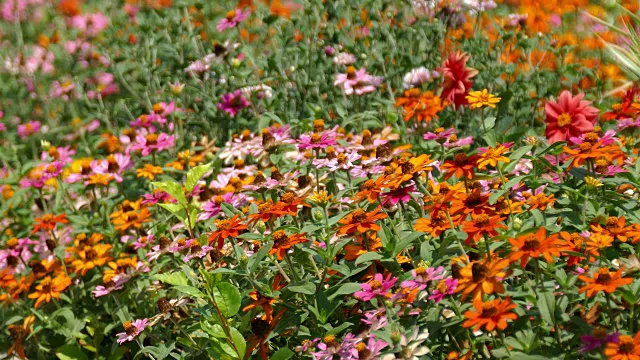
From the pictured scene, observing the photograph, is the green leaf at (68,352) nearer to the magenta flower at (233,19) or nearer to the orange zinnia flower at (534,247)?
the magenta flower at (233,19)

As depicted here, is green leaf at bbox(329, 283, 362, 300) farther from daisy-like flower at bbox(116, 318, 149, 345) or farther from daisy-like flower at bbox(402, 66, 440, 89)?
daisy-like flower at bbox(402, 66, 440, 89)

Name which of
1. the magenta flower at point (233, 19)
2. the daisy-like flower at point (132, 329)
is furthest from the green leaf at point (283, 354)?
the magenta flower at point (233, 19)

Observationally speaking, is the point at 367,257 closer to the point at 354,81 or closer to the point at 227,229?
A: the point at 227,229

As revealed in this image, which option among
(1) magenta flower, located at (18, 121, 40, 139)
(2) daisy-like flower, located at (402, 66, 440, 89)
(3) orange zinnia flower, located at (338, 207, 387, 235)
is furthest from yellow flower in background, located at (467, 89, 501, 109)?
(1) magenta flower, located at (18, 121, 40, 139)

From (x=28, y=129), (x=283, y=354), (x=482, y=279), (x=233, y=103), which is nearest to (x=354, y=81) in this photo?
(x=233, y=103)

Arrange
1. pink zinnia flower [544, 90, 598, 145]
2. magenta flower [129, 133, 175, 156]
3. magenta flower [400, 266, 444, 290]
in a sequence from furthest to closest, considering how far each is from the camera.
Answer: magenta flower [129, 133, 175, 156] < pink zinnia flower [544, 90, 598, 145] < magenta flower [400, 266, 444, 290]

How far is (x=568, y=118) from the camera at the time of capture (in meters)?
2.58

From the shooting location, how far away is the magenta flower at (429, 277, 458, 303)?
6.00 feet

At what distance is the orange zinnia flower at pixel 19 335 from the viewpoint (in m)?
2.93

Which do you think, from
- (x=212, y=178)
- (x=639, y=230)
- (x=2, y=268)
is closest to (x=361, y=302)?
(x=639, y=230)

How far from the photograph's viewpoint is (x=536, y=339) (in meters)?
1.81

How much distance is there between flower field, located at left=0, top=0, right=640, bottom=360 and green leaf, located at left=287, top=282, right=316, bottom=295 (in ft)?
0.04

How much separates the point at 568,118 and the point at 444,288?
1.02 m

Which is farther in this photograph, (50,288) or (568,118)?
(50,288)
